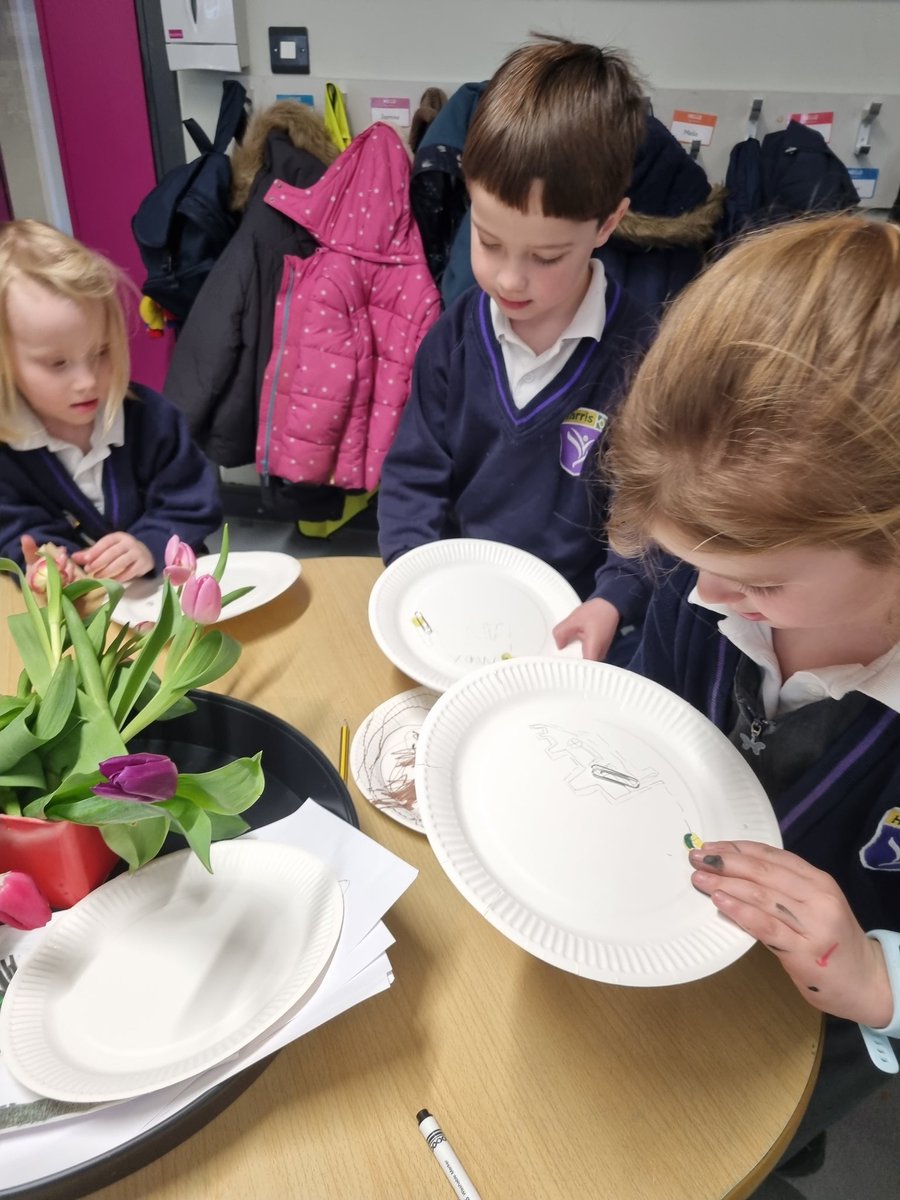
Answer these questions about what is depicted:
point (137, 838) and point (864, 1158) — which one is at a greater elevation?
point (137, 838)

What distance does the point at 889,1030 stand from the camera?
55cm

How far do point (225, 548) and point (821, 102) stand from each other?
1.79m

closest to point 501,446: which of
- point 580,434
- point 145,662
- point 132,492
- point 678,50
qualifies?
point 580,434

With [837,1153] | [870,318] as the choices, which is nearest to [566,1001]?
[870,318]

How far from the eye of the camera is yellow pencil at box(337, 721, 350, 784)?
0.75 m

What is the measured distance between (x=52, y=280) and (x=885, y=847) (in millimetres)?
1123

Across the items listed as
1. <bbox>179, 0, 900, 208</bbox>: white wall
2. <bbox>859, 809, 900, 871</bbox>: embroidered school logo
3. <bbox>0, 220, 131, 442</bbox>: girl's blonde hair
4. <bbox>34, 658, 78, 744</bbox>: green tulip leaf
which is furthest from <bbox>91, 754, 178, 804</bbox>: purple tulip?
<bbox>179, 0, 900, 208</bbox>: white wall

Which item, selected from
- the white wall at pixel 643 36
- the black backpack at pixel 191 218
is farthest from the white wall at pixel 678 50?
the black backpack at pixel 191 218

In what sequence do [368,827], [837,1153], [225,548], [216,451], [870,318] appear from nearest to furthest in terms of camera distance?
[870,318] < [368,827] < [225,548] < [837,1153] < [216,451]

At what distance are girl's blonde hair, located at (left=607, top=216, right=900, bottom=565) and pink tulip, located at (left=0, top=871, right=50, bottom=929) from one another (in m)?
0.51

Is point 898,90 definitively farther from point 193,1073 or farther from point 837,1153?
point 193,1073

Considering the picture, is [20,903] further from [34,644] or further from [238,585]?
[238,585]

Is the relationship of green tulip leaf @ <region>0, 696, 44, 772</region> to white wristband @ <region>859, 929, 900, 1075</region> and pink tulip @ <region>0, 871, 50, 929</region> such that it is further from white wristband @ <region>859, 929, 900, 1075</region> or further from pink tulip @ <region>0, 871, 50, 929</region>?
white wristband @ <region>859, 929, 900, 1075</region>

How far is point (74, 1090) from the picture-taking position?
0.47m
